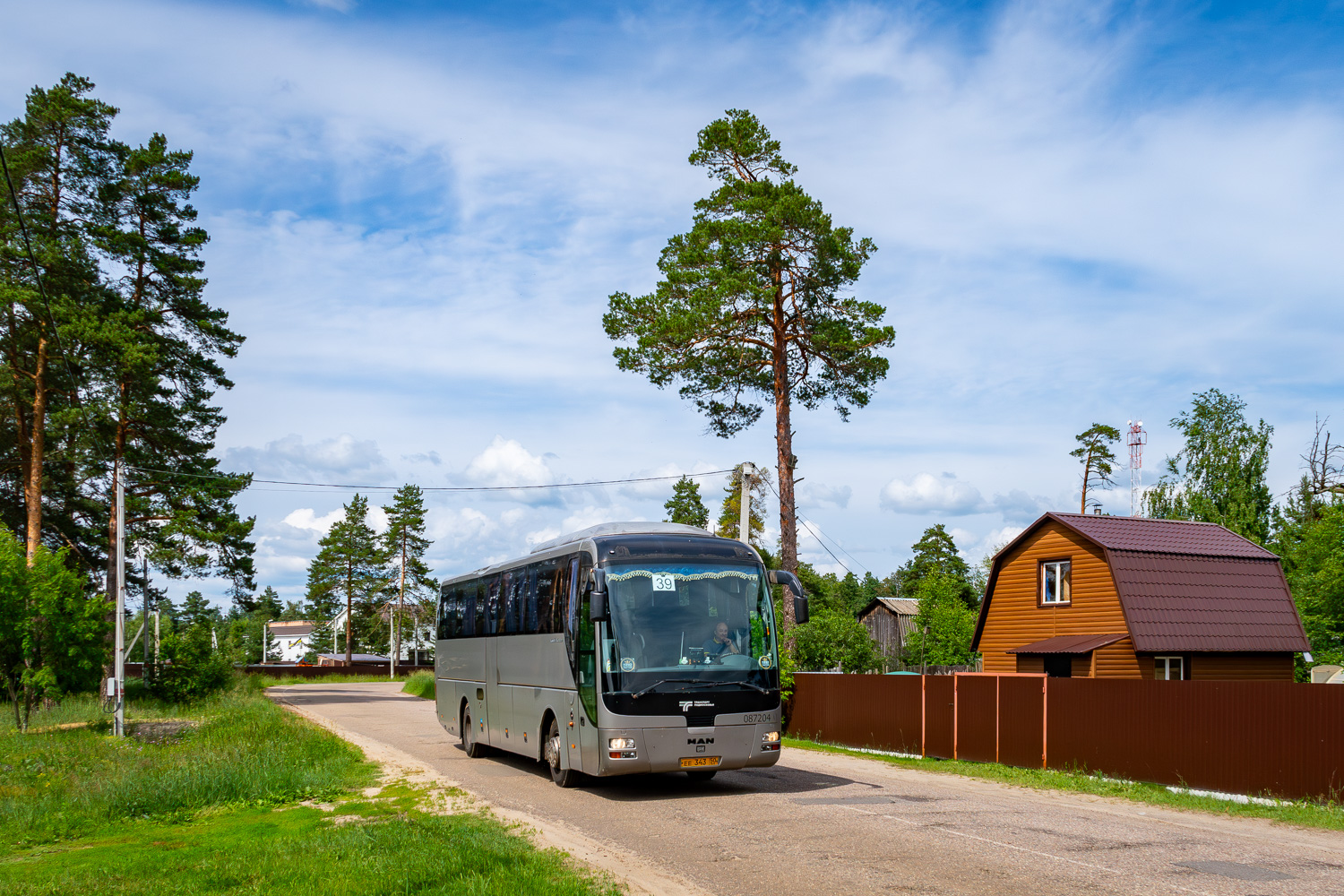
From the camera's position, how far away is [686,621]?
14.2 m

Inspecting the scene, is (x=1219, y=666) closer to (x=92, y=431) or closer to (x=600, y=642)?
(x=600, y=642)

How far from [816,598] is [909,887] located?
230 feet

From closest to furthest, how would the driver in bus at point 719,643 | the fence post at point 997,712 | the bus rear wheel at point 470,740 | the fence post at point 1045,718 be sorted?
1. the driver in bus at point 719,643
2. the fence post at point 1045,718
3. the fence post at point 997,712
4. the bus rear wheel at point 470,740

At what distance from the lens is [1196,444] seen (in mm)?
50531

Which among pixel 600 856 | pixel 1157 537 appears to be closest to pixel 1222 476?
pixel 1157 537

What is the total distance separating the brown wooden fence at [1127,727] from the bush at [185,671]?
84.3 ft

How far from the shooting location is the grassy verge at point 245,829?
28.6 ft

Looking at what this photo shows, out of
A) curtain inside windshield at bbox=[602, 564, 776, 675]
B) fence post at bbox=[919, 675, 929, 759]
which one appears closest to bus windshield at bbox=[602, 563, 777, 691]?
curtain inside windshield at bbox=[602, 564, 776, 675]

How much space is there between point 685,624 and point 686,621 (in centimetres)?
5

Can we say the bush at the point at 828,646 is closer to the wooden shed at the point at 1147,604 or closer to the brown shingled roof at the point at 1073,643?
the brown shingled roof at the point at 1073,643

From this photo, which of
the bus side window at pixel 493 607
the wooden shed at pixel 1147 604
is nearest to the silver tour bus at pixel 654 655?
the bus side window at pixel 493 607

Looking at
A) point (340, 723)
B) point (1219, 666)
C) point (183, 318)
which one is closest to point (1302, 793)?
point (1219, 666)

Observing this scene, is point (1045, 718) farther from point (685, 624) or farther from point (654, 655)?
point (654, 655)

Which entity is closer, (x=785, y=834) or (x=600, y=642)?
(x=785, y=834)
